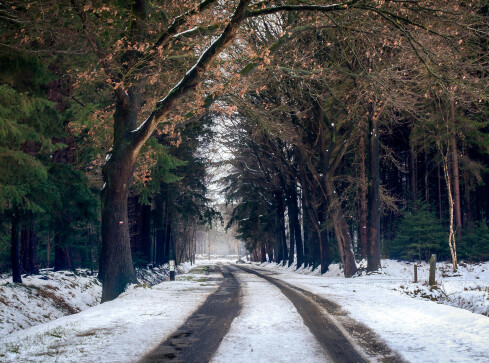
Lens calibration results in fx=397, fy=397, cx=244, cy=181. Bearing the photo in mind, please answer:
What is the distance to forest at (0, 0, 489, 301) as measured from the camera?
984 cm

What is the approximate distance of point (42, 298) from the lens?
1290 cm

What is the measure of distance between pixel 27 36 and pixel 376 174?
18023mm

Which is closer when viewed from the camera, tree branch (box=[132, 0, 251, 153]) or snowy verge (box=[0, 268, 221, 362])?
snowy verge (box=[0, 268, 221, 362])

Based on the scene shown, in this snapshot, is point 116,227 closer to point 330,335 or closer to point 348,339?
point 330,335

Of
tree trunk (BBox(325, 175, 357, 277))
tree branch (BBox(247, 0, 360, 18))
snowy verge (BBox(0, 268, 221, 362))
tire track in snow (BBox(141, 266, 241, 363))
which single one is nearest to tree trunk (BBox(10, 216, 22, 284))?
snowy verge (BBox(0, 268, 221, 362))

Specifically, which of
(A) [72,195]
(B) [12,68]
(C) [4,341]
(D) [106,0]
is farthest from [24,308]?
(D) [106,0]

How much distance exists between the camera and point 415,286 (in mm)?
14047

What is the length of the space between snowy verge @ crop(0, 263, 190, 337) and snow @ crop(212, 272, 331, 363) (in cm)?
635

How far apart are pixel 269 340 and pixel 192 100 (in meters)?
10.8

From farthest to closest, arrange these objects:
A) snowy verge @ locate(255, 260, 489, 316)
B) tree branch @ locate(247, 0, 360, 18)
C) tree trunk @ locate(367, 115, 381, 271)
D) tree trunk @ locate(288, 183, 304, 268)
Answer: tree trunk @ locate(288, 183, 304, 268) → tree trunk @ locate(367, 115, 381, 271) → snowy verge @ locate(255, 260, 489, 316) → tree branch @ locate(247, 0, 360, 18)

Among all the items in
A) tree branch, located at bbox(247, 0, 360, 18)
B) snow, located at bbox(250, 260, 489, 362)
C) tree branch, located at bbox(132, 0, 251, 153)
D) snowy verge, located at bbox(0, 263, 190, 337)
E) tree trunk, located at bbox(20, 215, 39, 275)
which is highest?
tree branch, located at bbox(247, 0, 360, 18)

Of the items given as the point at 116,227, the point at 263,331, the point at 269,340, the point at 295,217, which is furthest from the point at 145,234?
the point at 269,340

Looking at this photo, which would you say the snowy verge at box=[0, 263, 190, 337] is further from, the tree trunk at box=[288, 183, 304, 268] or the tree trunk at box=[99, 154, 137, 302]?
the tree trunk at box=[288, 183, 304, 268]

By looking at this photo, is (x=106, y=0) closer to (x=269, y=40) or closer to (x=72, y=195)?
(x=72, y=195)
